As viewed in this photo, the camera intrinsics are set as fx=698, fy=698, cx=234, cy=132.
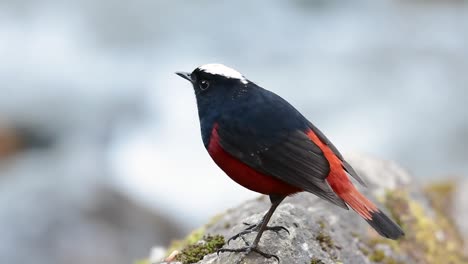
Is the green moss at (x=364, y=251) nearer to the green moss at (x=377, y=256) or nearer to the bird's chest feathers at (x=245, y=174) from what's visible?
the green moss at (x=377, y=256)

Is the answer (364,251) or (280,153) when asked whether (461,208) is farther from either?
(280,153)

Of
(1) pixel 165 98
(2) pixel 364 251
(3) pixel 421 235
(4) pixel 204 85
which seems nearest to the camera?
(4) pixel 204 85

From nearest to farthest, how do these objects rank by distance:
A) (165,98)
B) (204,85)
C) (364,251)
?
(204,85), (364,251), (165,98)

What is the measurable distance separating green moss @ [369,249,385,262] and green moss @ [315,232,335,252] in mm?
471

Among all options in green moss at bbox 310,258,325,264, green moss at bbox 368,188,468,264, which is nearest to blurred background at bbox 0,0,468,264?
green moss at bbox 368,188,468,264

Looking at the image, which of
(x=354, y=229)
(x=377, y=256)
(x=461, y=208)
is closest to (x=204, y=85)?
(x=354, y=229)

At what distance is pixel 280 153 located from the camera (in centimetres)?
398

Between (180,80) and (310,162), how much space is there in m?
12.0

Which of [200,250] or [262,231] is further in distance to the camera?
[200,250]

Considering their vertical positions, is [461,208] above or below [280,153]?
above

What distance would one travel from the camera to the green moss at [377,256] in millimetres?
4785

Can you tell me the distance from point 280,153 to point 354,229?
1.34 meters

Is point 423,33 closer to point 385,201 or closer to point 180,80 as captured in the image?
point 180,80

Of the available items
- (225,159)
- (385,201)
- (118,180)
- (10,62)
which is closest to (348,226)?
(385,201)
